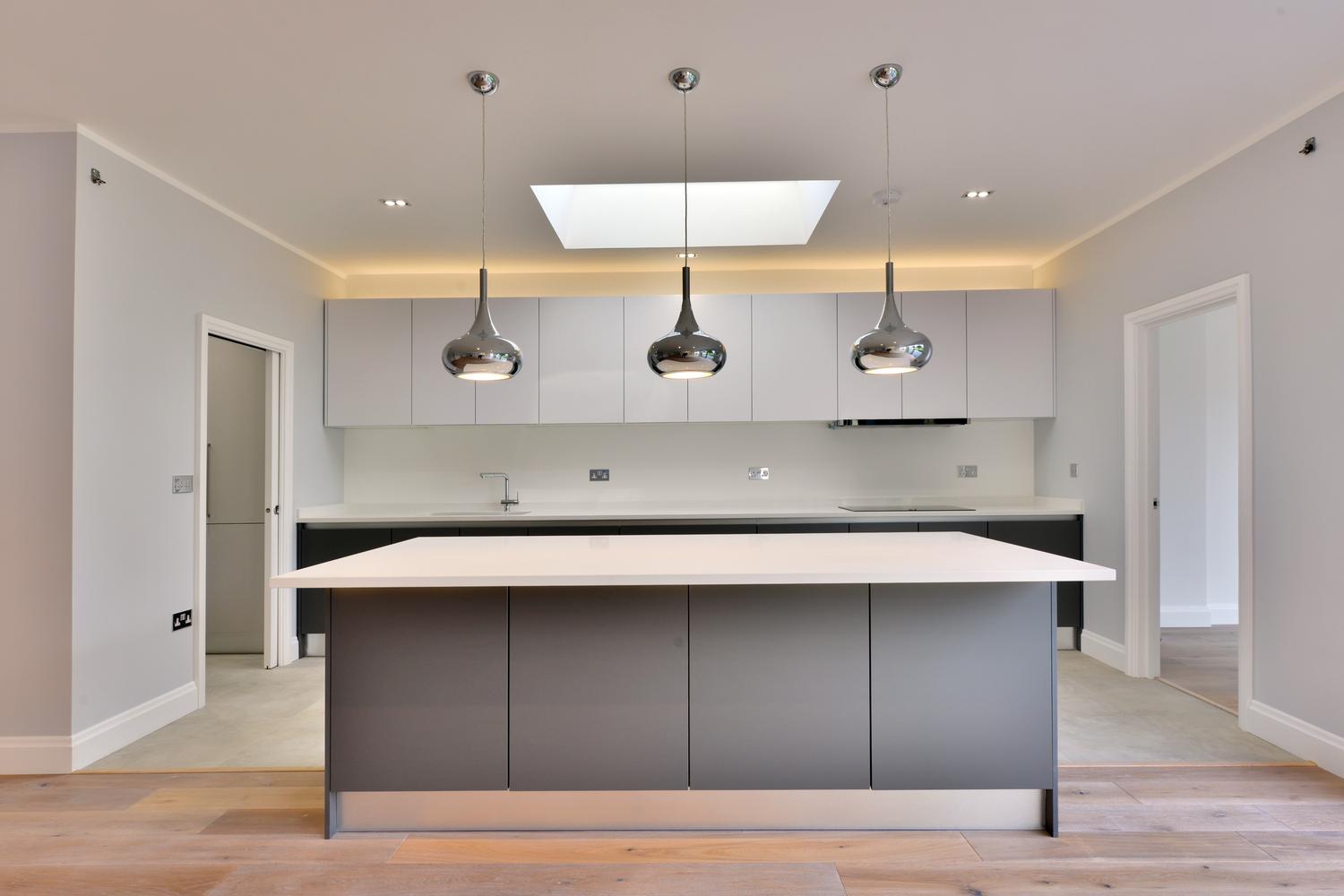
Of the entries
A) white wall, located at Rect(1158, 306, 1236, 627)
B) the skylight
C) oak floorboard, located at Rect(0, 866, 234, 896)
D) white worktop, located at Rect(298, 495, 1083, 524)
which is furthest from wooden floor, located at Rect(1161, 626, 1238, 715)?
oak floorboard, located at Rect(0, 866, 234, 896)

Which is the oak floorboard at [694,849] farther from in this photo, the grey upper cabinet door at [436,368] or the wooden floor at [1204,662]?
the grey upper cabinet door at [436,368]

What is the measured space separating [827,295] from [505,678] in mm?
3357

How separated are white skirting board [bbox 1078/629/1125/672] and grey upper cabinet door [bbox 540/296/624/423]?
3216 mm

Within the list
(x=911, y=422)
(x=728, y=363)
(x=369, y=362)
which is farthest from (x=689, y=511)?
(x=369, y=362)

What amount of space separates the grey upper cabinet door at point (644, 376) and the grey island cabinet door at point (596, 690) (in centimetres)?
249

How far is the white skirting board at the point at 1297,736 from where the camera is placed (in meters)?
2.70

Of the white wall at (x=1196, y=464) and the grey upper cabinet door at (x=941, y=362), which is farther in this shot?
the white wall at (x=1196, y=464)

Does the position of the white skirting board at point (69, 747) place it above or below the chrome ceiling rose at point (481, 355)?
below

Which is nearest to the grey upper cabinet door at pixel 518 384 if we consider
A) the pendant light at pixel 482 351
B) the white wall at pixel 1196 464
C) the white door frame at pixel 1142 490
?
the pendant light at pixel 482 351

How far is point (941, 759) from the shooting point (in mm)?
2336

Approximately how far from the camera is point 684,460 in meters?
Answer: 5.11

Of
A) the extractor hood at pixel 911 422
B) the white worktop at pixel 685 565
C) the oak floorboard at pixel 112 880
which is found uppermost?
the extractor hood at pixel 911 422

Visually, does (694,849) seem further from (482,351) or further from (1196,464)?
(1196,464)

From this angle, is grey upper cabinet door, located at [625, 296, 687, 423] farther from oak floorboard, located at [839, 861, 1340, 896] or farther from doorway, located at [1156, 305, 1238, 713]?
doorway, located at [1156, 305, 1238, 713]
